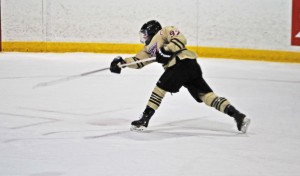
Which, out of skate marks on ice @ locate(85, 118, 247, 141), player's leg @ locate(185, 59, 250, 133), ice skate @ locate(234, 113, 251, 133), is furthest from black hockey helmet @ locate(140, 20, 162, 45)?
ice skate @ locate(234, 113, 251, 133)

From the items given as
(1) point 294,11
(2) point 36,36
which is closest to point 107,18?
(2) point 36,36

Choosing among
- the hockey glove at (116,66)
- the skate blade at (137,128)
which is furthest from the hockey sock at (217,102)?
the hockey glove at (116,66)

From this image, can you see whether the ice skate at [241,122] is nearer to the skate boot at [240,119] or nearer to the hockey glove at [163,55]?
the skate boot at [240,119]

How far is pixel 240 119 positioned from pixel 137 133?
2.07ft

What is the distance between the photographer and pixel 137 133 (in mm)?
4070

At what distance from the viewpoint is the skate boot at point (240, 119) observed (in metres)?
4.02

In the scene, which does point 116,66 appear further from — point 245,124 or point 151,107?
point 245,124

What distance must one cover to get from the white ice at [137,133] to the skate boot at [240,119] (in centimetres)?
5

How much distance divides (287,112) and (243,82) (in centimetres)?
163

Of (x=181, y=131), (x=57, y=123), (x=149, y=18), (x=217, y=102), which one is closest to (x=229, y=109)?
(x=217, y=102)

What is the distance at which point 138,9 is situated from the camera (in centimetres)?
852

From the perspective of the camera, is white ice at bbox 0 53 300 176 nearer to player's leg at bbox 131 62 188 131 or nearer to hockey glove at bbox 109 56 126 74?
player's leg at bbox 131 62 188 131

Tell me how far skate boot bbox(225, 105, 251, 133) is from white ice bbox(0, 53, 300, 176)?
49mm

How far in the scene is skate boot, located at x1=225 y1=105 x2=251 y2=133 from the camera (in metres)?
4.02
